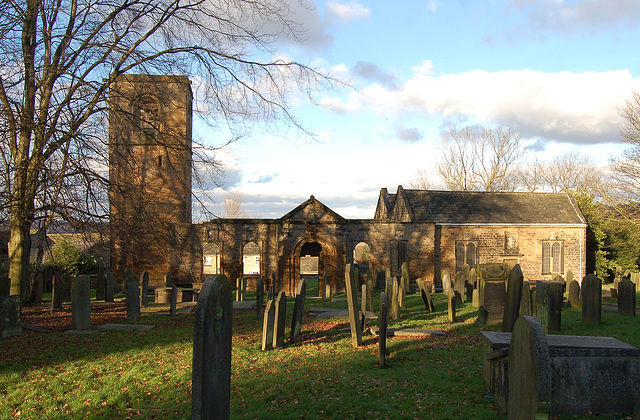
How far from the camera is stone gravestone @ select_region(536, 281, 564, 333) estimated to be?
11170 mm

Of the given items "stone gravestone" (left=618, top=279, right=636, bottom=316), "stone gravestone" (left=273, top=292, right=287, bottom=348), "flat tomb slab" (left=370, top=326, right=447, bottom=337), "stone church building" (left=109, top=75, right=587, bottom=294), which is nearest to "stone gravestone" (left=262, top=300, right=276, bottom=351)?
"stone gravestone" (left=273, top=292, right=287, bottom=348)

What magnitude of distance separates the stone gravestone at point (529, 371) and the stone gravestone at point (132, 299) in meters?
12.5

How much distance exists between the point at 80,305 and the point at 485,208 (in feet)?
84.3

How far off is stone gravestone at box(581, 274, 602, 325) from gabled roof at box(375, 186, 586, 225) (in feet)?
53.1

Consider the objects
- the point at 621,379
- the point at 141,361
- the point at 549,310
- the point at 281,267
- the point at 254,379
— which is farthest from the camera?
the point at 281,267

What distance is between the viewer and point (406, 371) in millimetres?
8148

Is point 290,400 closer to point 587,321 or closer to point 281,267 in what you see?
point 587,321

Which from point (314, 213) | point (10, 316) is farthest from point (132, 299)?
point (314, 213)

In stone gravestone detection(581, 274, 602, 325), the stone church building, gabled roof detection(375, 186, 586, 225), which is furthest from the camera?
gabled roof detection(375, 186, 586, 225)

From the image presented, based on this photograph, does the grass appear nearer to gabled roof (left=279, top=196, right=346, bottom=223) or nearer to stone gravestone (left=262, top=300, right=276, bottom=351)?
stone gravestone (left=262, top=300, right=276, bottom=351)

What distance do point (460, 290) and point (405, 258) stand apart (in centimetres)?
799

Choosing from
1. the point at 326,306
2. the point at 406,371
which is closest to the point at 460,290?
the point at 326,306

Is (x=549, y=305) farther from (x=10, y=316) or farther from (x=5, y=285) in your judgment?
(x=5, y=285)

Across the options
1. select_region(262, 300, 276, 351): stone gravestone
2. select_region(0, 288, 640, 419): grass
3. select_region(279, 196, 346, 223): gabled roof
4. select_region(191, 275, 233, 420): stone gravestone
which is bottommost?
select_region(0, 288, 640, 419): grass
